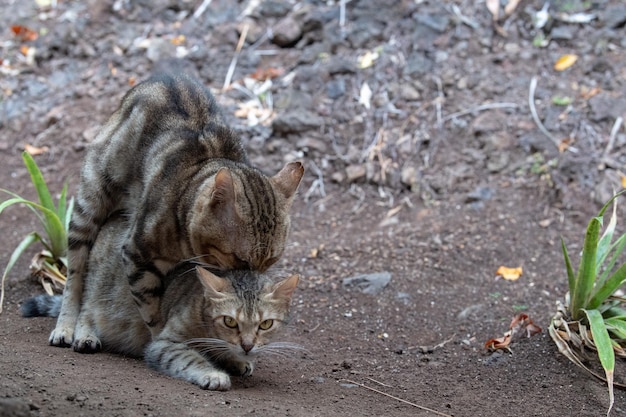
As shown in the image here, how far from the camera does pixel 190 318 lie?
4.46 m

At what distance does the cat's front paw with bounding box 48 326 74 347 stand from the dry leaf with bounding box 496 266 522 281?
10.9 feet

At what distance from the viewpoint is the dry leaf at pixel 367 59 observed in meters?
8.30

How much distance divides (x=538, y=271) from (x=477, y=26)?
3.32 metres

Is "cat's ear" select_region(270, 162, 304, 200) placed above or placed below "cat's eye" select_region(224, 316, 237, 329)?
above

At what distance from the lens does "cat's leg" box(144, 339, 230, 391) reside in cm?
408

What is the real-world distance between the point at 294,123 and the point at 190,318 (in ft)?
12.4

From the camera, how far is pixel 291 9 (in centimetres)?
915

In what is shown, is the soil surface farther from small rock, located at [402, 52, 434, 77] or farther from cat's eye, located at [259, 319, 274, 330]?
cat's eye, located at [259, 319, 274, 330]

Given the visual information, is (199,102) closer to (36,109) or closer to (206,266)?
(206,266)

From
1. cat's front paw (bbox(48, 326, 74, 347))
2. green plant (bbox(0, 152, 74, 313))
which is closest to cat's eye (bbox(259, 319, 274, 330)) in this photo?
cat's front paw (bbox(48, 326, 74, 347))

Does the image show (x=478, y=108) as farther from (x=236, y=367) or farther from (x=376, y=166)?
(x=236, y=367)

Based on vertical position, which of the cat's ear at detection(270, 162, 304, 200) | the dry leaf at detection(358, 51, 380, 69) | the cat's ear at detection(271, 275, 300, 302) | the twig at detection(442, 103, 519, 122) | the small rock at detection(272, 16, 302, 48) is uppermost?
the cat's ear at detection(270, 162, 304, 200)

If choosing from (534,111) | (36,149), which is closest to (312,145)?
(534,111)

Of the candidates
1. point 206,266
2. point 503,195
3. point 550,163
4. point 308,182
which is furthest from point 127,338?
point 550,163
